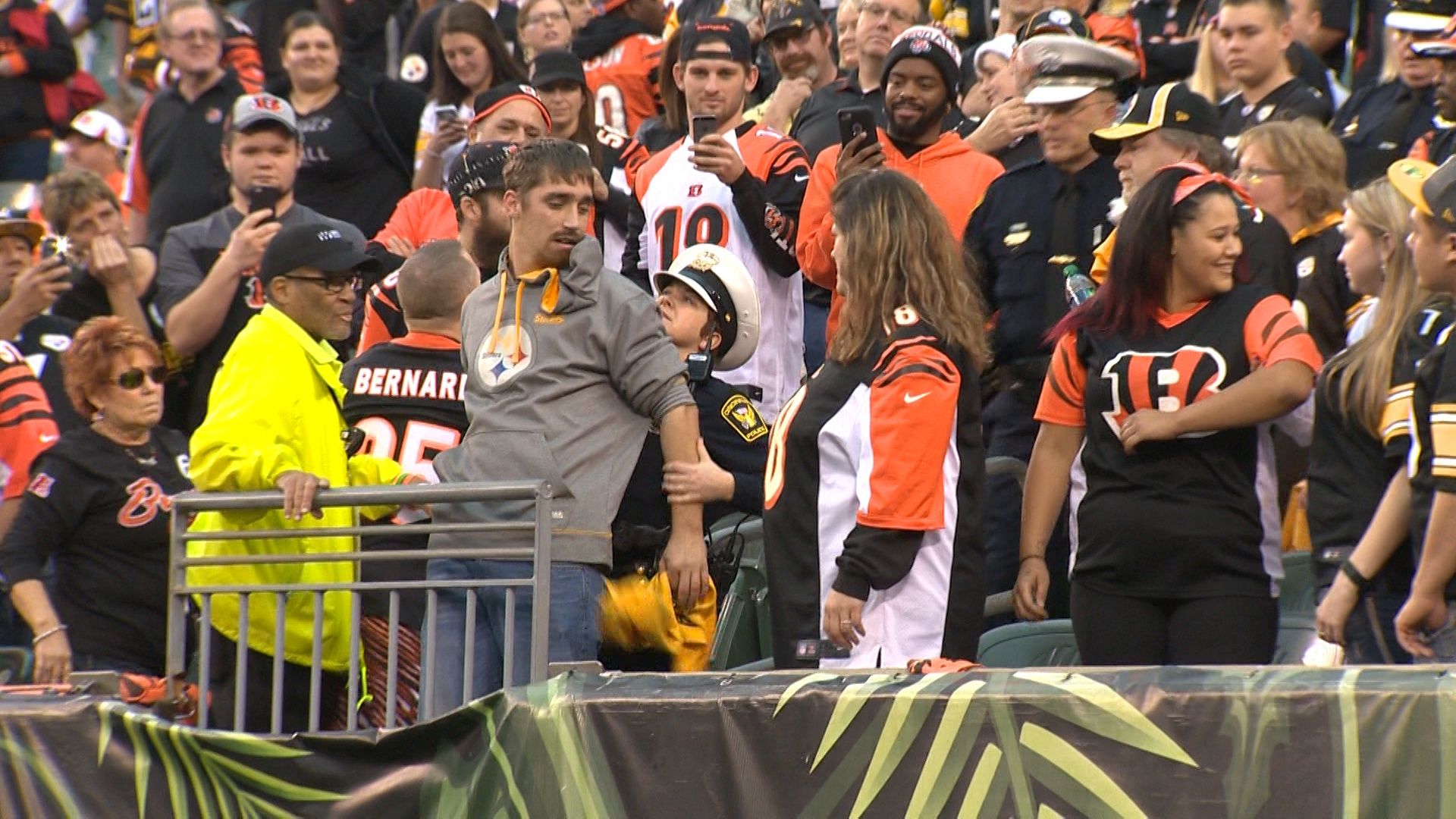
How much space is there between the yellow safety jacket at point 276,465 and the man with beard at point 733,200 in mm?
1623

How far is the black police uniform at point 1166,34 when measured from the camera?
33.4 feet

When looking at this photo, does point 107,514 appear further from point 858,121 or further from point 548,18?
point 548,18

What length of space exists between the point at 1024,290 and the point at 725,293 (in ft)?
3.47

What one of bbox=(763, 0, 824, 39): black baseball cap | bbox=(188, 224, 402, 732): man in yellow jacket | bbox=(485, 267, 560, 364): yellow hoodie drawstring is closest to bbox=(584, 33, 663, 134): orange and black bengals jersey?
bbox=(763, 0, 824, 39): black baseball cap

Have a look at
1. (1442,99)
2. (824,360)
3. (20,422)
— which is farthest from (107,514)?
(1442,99)

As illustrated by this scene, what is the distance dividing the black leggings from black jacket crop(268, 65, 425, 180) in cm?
597

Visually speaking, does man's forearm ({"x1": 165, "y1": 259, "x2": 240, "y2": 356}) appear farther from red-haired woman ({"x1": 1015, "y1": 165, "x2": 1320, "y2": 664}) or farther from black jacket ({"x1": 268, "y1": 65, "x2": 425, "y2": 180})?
red-haired woman ({"x1": 1015, "y1": 165, "x2": 1320, "y2": 664})

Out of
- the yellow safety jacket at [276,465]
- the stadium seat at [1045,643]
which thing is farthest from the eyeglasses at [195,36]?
the stadium seat at [1045,643]

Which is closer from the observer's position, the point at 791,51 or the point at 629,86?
the point at 791,51

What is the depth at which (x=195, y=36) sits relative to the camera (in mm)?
11320

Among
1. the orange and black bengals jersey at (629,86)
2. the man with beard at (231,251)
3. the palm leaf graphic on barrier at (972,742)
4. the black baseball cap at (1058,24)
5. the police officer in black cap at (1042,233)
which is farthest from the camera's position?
the orange and black bengals jersey at (629,86)

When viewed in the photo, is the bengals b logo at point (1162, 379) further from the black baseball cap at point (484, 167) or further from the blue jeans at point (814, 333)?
the blue jeans at point (814, 333)

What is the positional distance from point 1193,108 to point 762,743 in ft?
10.4

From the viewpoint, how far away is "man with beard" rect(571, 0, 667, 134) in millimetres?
11180
